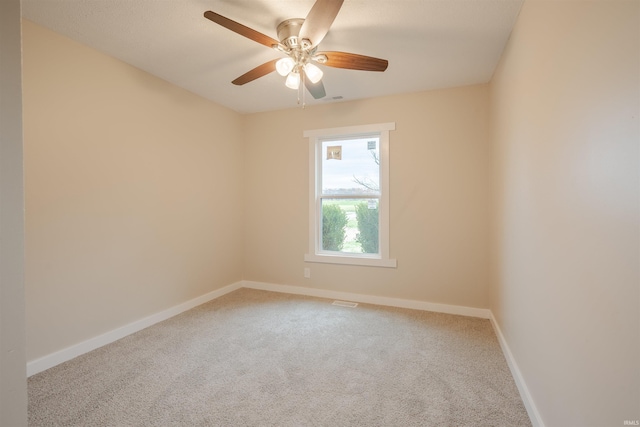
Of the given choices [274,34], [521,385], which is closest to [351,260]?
[521,385]

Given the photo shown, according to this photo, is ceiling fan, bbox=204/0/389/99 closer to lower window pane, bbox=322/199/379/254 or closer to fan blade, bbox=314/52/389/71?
fan blade, bbox=314/52/389/71

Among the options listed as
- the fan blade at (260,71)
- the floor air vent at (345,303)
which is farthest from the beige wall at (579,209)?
the floor air vent at (345,303)

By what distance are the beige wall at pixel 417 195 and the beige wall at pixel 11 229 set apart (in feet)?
10.3

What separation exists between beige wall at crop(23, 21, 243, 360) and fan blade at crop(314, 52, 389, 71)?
6.15 ft

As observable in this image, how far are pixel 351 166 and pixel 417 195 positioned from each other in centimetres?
90

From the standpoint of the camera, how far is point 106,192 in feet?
8.20

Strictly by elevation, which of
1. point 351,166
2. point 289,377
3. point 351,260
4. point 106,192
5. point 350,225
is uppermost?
point 351,166

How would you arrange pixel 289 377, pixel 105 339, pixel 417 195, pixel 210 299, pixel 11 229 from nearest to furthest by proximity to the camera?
pixel 11 229, pixel 289 377, pixel 105 339, pixel 417 195, pixel 210 299

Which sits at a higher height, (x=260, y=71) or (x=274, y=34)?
(x=274, y=34)

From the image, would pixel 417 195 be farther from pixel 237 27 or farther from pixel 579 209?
pixel 237 27

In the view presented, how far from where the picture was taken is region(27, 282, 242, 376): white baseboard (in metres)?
2.08

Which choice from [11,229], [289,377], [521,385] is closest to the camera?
[11,229]

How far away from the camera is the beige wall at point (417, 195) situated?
10.3 feet

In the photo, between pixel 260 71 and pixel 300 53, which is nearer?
pixel 300 53
